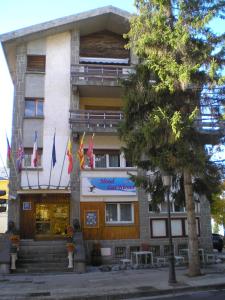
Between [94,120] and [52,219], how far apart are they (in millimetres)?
5701

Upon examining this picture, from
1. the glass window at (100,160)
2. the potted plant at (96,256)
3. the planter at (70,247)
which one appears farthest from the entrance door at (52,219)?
the planter at (70,247)

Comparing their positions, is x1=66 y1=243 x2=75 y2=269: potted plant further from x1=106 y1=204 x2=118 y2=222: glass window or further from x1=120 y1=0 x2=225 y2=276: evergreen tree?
x1=120 y1=0 x2=225 y2=276: evergreen tree

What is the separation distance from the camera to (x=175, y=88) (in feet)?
57.0

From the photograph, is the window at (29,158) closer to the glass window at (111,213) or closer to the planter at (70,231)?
the planter at (70,231)

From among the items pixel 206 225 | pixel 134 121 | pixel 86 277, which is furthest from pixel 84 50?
pixel 86 277

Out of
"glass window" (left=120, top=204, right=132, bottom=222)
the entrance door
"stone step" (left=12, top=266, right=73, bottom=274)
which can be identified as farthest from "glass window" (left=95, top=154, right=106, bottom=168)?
"stone step" (left=12, top=266, right=73, bottom=274)

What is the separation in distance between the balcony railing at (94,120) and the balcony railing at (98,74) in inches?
65.3

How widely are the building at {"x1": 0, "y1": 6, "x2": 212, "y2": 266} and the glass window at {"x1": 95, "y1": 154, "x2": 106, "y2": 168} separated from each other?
0.18 ft

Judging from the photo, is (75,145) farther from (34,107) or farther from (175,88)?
(175,88)

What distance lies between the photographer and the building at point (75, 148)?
23625 mm

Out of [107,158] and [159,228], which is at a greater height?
[107,158]

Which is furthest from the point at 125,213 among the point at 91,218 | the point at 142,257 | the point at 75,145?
the point at 75,145

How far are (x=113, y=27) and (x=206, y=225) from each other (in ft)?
41.9

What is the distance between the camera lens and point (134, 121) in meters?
18.2
